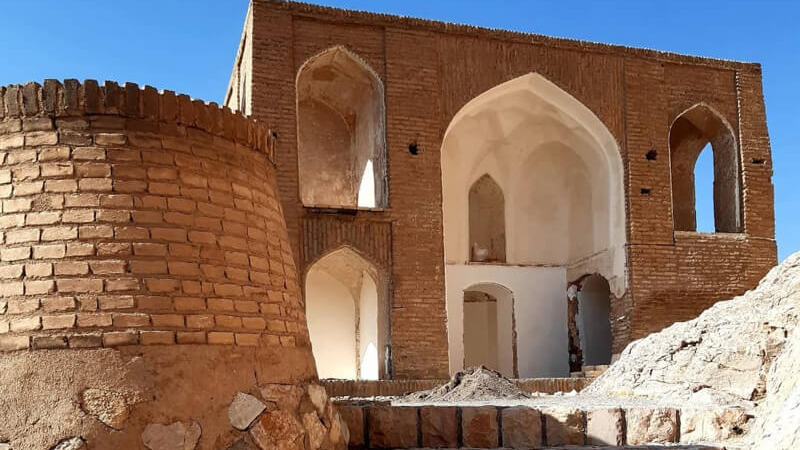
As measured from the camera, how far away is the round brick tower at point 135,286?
3584mm

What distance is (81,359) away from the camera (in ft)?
11.8

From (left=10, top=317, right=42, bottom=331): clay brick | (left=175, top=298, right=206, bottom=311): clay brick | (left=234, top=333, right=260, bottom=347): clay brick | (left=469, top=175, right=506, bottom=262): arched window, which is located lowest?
(left=234, top=333, right=260, bottom=347): clay brick

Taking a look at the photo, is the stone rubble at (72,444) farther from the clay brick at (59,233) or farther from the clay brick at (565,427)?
the clay brick at (565,427)

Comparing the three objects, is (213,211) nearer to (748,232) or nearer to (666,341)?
(666,341)

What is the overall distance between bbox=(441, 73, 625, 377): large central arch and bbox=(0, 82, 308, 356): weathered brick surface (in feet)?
35.1

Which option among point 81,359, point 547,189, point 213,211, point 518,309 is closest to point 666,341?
point 213,211

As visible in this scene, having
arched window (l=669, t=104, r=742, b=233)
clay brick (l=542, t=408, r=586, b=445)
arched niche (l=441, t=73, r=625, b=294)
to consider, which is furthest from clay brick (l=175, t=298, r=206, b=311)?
arched window (l=669, t=104, r=742, b=233)

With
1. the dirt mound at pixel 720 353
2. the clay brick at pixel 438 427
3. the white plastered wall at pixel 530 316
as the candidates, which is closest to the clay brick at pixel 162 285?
the clay brick at pixel 438 427

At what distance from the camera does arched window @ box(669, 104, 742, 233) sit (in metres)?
16.1

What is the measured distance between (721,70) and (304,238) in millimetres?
8286

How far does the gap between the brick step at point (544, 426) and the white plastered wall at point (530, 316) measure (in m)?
9.90

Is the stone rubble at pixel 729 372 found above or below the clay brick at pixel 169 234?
below

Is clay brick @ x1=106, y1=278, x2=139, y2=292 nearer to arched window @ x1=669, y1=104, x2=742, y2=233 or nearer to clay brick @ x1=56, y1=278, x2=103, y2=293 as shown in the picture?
clay brick @ x1=56, y1=278, x2=103, y2=293

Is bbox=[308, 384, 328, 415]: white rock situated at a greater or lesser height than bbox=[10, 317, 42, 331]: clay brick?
lesser
